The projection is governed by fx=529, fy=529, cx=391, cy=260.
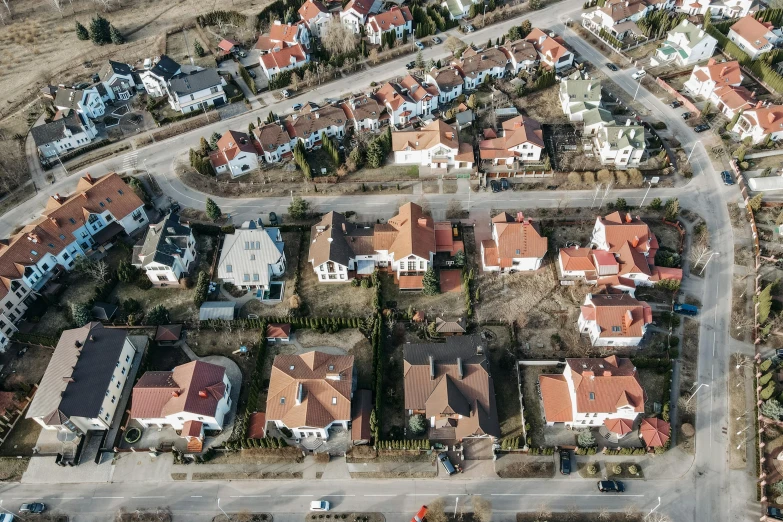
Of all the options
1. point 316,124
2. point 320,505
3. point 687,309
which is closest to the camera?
point 320,505

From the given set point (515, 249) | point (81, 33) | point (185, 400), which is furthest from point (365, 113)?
point (81, 33)

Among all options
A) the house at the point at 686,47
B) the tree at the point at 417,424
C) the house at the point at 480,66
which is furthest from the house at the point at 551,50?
the tree at the point at 417,424

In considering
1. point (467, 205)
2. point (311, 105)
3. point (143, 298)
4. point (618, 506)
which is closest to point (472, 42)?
point (311, 105)

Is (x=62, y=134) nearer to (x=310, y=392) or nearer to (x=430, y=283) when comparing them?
(x=310, y=392)

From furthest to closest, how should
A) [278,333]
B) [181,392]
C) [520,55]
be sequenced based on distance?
[520,55] → [278,333] → [181,392]

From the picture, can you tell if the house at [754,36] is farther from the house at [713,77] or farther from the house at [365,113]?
the house at [365,113]

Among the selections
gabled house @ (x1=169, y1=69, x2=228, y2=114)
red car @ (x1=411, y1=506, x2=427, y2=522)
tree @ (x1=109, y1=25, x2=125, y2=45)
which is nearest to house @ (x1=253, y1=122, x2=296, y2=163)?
gabled house @ (x1=169, y1=69, x2=228, y2=114)
